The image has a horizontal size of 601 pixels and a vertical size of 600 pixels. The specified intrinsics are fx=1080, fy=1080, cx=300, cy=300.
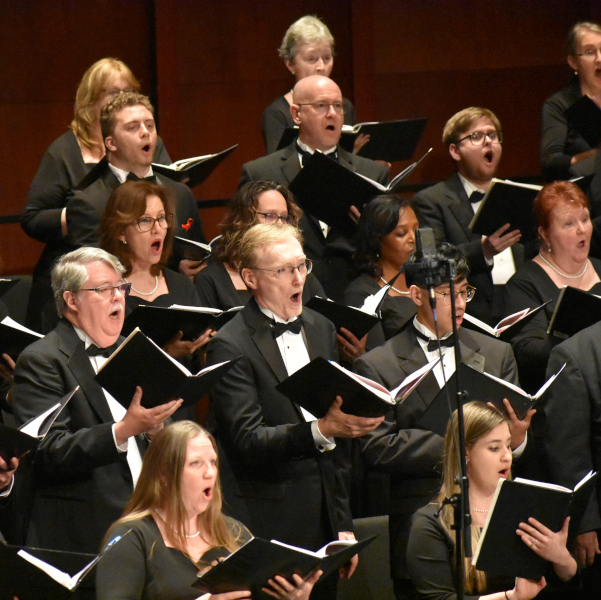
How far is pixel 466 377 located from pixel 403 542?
24.7 inches

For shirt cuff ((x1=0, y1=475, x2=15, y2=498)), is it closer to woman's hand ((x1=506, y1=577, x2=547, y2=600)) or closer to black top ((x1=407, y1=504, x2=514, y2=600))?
black top ((x1=407, y1=504, x2=514, y2=600))

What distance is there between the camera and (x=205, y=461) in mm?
3088

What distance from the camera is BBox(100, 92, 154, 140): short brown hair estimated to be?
465 cm

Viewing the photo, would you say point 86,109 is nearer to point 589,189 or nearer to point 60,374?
point 60,374

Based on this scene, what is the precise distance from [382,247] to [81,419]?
170 cm

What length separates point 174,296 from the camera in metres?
4.22

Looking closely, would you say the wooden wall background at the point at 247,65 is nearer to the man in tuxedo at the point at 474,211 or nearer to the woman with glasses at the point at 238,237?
the man in tuxedo at the point at 474,211

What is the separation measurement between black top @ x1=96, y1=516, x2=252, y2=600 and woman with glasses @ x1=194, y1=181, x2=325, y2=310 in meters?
A: 1.53

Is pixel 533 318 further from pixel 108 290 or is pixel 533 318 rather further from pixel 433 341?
pixel 108 290

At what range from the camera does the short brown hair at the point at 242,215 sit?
441 centimetres

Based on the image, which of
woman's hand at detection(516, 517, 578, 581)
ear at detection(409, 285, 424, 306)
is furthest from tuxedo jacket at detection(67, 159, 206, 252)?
woman's hand at detection(516, 517, 578, 581)

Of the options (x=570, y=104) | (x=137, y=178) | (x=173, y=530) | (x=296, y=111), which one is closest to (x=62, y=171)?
(x=137, y=178)

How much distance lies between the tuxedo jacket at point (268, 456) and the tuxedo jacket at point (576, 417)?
2.65 feet

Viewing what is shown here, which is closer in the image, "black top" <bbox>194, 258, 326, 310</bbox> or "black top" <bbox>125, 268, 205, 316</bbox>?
"black top" <bbox>125, 268, 205, 316</bbox>
